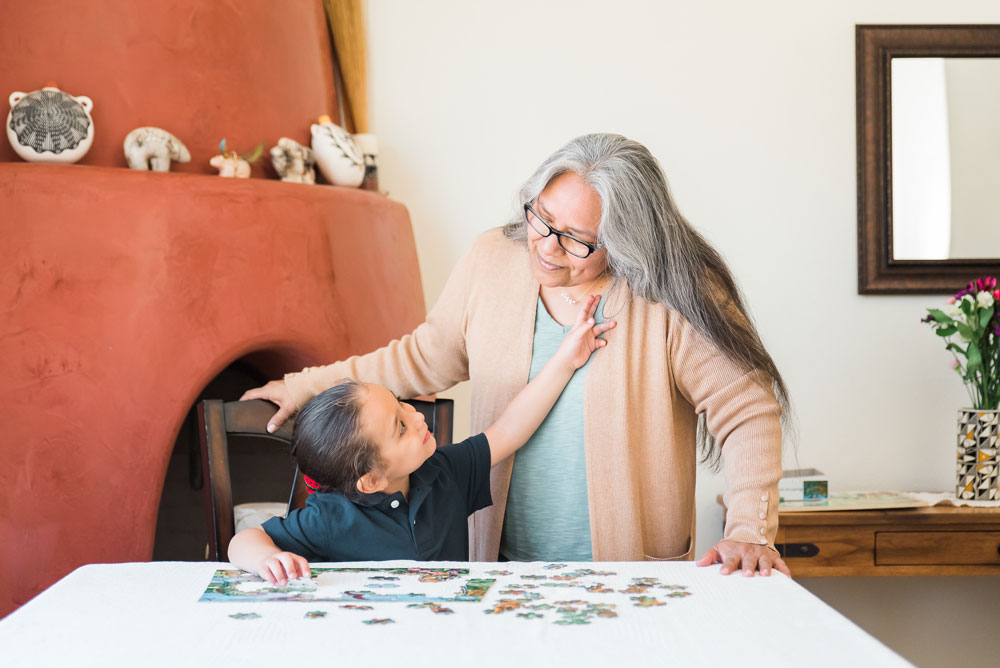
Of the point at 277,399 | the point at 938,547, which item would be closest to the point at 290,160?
the point at 277,399

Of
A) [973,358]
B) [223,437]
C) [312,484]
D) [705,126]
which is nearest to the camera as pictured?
[312,484]

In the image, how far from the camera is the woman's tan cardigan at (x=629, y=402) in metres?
1.83

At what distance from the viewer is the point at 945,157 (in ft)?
11.2

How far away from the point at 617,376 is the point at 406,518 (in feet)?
1.62

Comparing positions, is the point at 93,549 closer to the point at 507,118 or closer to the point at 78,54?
the point at 78,54

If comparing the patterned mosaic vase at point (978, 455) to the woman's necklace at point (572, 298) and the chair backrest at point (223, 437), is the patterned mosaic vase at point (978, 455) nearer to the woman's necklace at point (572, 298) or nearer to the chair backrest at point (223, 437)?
the woman's necklace at point (572, 298)

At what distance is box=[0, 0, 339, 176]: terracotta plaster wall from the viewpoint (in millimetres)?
2578

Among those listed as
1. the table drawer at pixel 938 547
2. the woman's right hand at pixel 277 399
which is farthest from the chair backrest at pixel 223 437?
the table drawer at pixel 938 547

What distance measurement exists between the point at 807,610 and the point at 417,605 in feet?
1.85

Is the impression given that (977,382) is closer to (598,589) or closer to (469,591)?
(598,589)

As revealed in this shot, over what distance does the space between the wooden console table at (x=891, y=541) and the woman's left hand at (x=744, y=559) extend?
59.9 inches

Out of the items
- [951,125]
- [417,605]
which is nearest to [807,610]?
[417,605]

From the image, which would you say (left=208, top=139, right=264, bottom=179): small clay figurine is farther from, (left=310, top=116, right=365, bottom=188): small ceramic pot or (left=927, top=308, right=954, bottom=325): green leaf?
(left=927, top=308, right=954, bottom=325): green leaf

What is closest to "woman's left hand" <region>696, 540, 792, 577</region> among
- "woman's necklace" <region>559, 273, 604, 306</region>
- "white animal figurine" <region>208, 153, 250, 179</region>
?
"woman's necklace" <region>559, 273, 604, 306</region>
